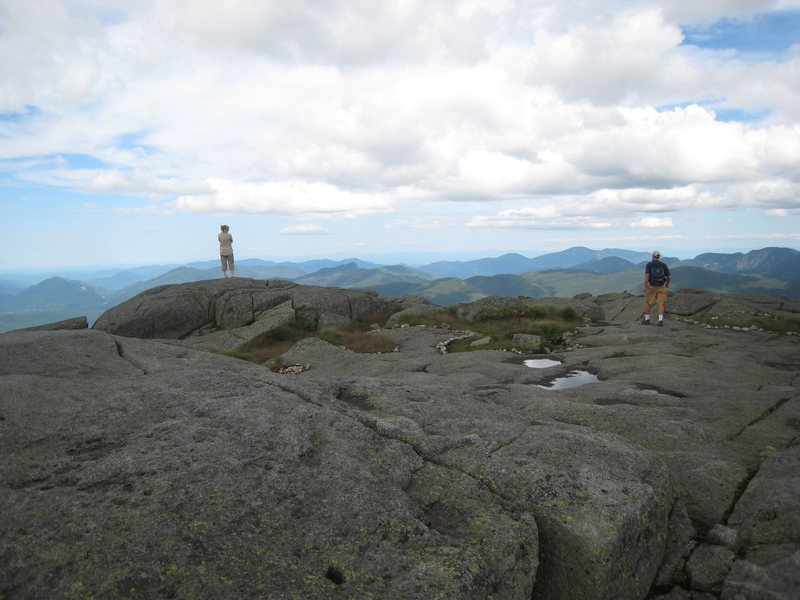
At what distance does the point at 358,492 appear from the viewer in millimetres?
6316

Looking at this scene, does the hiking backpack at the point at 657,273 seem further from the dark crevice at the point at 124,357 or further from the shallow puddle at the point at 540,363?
the dark crevice at the point at 124,357

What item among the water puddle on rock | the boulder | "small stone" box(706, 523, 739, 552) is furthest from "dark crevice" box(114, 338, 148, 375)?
the boulder

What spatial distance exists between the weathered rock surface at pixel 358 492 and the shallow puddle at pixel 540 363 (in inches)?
336

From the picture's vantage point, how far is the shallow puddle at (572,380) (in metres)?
17.1

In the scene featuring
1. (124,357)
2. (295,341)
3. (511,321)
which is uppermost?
(124,357)

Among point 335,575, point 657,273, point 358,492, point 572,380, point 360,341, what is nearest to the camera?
point 335,575

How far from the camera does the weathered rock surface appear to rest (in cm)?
491

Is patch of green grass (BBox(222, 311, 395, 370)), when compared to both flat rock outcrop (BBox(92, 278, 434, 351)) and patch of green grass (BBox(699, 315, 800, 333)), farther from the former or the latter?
patch of green grass (BBox(699, 315, 800, 333))

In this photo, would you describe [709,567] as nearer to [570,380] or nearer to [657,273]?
[570,380]

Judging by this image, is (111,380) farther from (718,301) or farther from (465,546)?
(718,301)

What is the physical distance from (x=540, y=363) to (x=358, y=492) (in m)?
16.8

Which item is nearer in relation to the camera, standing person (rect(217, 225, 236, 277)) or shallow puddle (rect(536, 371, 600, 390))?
shallow puddle (rect(536, 371, 600, 390))

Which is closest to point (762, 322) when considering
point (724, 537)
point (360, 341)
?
point (360, 341)

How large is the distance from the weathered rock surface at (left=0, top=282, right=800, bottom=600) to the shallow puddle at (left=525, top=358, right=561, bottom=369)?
8.54 meters
